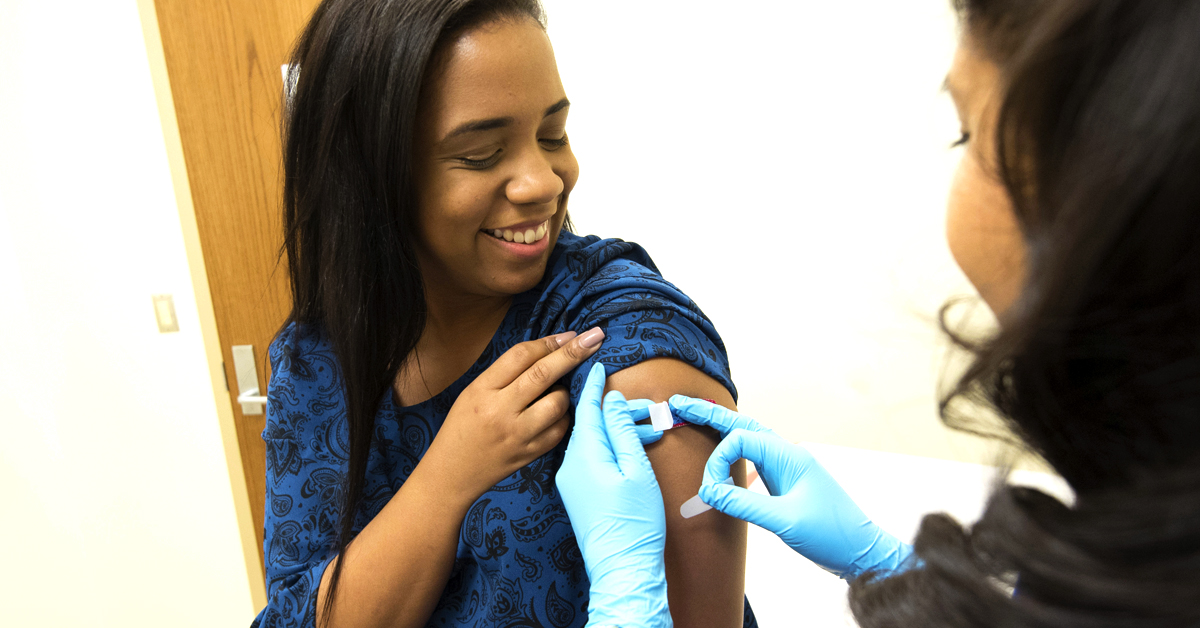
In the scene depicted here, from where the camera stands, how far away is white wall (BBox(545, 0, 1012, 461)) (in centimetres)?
172

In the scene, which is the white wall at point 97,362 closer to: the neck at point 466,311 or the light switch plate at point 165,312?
the light switch plate at point 165,312

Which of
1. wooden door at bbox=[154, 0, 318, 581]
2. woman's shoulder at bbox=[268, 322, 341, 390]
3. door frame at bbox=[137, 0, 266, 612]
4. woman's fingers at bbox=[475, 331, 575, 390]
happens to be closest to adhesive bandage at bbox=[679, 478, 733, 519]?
woman's fingers at bbox=[475, 331, 575, 390]

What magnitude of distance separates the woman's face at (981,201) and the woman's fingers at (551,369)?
1.51 ft

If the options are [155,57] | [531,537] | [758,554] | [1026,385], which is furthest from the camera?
[155,57]

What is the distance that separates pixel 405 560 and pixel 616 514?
0.99 feet

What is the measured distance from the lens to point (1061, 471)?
54 centimetres

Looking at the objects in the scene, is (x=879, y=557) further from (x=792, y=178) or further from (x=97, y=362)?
(x=97, y=362)

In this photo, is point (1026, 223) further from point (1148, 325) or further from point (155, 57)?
point (155, 57)

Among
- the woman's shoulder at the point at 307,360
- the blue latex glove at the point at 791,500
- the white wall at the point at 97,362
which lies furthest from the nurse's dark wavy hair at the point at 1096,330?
the white wall at the point at 97,362

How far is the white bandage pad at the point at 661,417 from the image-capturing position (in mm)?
852

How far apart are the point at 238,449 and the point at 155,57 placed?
1.19 m

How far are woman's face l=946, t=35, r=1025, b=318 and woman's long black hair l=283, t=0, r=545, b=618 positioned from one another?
590mm

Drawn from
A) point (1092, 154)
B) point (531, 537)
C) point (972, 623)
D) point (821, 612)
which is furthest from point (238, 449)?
point (1092, 154)

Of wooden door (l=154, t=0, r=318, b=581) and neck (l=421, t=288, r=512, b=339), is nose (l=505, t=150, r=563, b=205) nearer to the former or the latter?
neck (l=421, t=288, r=512, b=339)
